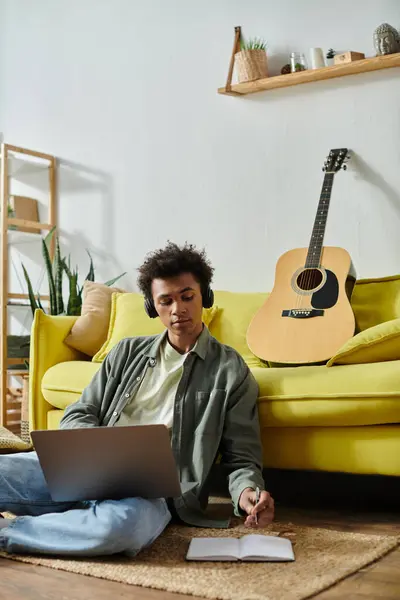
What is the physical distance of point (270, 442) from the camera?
2449mm

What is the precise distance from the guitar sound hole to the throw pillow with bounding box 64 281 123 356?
92 centimetres

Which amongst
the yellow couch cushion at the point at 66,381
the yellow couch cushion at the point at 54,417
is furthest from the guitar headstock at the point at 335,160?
the yellow couch cushion at the point at 54,417

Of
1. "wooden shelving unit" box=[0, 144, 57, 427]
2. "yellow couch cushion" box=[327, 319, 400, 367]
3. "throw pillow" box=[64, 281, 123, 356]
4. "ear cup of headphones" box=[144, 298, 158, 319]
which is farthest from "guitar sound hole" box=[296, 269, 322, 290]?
"wooden shelving unit" box=[0, 144, 57, 427]

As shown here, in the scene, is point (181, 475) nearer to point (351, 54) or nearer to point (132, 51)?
point (351, 54)

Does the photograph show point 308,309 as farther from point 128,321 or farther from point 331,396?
point 128,321

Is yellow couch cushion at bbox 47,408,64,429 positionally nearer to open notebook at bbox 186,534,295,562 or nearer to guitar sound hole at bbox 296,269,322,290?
guitar sound hole at bbox 296,269,322,290

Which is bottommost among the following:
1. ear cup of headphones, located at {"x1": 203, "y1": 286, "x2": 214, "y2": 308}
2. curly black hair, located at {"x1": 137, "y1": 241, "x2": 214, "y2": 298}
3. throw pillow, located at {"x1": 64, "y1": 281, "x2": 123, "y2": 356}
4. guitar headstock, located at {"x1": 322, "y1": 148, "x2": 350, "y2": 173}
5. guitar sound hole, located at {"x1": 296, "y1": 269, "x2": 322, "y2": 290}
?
throw pillow, located at {"x1": 64, "y1": 281, "x2": 123, "y2": 356}

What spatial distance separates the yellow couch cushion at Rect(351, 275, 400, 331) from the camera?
9.70ft

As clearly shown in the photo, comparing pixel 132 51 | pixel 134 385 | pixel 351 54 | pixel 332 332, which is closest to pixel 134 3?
pixel 132 51

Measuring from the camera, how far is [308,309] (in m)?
2.86

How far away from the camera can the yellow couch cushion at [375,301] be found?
9.70 feet

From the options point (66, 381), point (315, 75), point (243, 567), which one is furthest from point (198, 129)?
point (243, 567)

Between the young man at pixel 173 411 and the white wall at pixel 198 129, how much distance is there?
132 centimetres

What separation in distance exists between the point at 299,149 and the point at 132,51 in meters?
1.25
